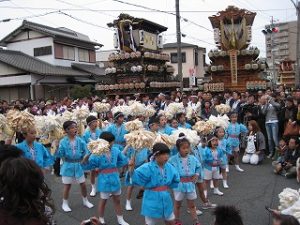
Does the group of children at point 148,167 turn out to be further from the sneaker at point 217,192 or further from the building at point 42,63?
the building at point 42,63

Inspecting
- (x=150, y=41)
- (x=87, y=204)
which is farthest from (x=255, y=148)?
(x=150, y=41)

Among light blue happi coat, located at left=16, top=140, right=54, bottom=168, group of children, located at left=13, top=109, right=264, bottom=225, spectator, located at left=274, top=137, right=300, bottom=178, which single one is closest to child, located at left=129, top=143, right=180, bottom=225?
group of children, located at left=13, top=109, right=264, bottom=225

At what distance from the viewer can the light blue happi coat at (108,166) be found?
6238mm

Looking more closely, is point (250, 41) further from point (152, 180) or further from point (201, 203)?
point (152, 180)

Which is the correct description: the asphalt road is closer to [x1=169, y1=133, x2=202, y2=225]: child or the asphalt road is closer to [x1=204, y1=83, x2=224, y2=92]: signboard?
[x1=169, y1=133, x2=202, y2=225]: child

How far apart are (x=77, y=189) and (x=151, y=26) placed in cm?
1898

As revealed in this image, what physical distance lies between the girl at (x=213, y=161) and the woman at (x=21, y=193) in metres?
5.72

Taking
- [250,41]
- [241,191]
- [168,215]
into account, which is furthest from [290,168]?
[250,41]

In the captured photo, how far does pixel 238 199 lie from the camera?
7.64m

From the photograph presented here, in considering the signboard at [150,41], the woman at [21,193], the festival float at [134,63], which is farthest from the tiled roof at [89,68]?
the woman at [21,193]

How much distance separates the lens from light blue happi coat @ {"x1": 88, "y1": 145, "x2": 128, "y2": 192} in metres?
6.24

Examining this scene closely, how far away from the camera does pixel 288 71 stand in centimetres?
3541

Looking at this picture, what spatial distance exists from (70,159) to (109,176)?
1246mm

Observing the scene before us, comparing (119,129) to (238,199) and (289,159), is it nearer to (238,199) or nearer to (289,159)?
(238,199)
